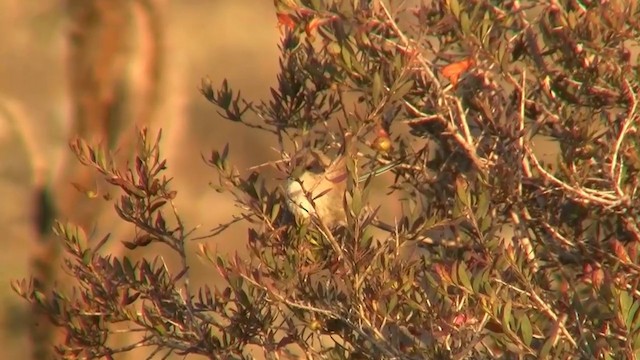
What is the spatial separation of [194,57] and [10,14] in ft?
2.60

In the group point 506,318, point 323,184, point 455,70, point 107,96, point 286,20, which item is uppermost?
point 286,20

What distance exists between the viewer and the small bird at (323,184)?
1.95 meters

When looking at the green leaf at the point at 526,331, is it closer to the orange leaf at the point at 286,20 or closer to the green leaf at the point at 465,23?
the green leaf at the point at 465,23

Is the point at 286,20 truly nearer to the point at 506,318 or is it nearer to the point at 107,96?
the point at 506,318

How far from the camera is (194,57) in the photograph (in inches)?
173

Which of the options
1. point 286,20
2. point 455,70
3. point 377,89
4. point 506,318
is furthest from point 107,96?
point 506,318

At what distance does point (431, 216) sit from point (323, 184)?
1.36 ft

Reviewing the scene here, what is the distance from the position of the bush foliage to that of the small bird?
0.04 meters

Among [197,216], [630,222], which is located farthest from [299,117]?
[197,216]

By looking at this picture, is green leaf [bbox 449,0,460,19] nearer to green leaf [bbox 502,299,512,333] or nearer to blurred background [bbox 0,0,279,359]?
green leaf [bbox 502,299,512,333]

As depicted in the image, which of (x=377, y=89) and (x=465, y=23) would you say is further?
(x=465, y=23)

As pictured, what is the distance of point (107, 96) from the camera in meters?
4.39

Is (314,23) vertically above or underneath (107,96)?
above

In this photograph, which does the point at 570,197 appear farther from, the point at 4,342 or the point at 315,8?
the point at 4,342
